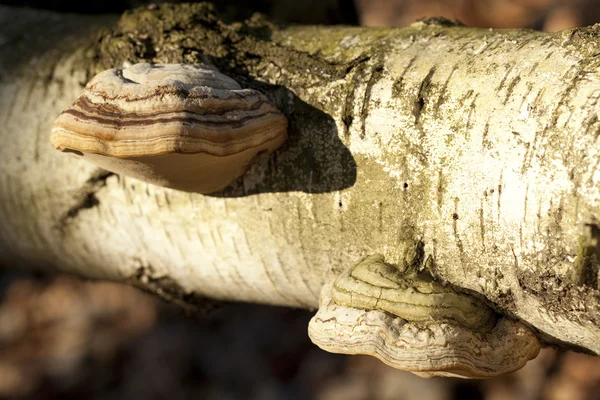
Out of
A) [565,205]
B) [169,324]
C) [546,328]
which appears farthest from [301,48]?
[169,324]

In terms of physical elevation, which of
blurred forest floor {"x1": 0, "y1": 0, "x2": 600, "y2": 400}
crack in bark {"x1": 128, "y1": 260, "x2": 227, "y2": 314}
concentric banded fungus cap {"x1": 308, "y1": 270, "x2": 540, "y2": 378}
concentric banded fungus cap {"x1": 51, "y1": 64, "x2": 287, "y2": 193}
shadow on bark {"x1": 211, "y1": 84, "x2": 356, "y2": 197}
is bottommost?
blurred forest floor {"x1": 0, "y1": 0, "x2": 600, "y2": 400}

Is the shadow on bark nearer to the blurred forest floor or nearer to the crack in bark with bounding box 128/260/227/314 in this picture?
the crack in bark with bounding box 128/260/227/314

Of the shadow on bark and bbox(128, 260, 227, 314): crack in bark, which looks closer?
the shadow on bark

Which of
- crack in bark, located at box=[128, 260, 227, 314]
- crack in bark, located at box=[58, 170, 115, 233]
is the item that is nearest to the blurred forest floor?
crack in bark, located at box=[128, 260, 227, 314]

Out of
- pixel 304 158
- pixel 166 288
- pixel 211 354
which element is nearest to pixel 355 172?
pixel 304 158

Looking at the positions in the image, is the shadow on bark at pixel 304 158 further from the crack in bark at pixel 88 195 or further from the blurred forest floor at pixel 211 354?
the blurred forest floor at pixel 211 354

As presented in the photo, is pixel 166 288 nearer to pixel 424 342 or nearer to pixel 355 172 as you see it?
pixel 355 172

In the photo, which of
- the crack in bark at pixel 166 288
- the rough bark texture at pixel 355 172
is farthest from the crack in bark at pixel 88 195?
the crack in bark at pixel 166 288
